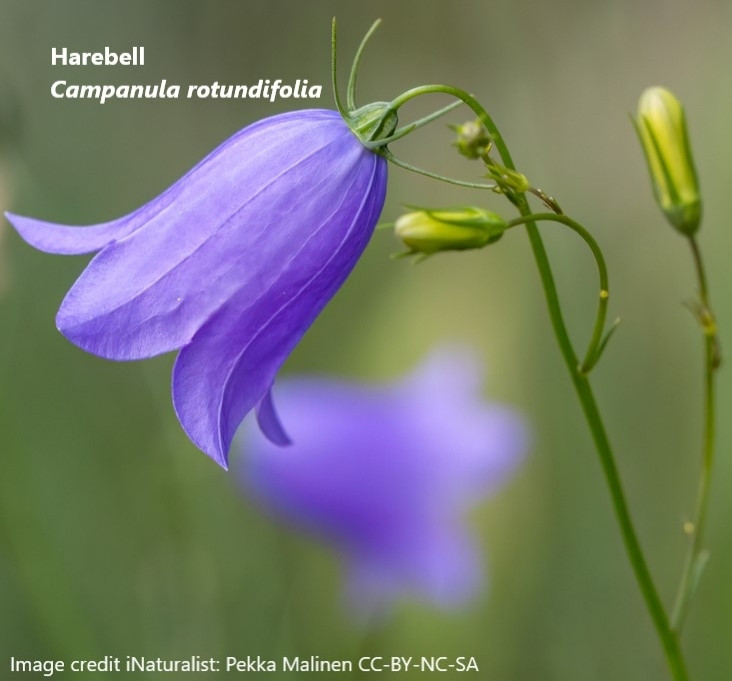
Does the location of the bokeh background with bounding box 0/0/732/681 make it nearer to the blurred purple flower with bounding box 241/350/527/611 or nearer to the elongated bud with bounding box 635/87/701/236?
the blurred purple flower with bounding box 241/350/527/611

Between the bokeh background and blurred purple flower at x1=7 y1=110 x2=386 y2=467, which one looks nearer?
blurred purple flower at x1=7 y1=110 x2=386 y2=467

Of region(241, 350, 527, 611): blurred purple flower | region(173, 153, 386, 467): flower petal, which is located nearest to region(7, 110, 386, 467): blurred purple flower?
region(173, 153, 386, 467): flower petal

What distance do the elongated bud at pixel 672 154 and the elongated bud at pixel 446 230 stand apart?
0.21 m

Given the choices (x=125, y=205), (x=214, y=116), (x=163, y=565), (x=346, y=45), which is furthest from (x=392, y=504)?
(x=346, y=45)

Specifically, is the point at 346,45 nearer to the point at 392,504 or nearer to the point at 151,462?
the point at 151,462

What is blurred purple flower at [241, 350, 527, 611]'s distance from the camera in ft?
5.02

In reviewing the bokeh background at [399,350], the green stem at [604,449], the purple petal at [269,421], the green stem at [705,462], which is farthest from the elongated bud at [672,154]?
the bokeh background at [399,350]

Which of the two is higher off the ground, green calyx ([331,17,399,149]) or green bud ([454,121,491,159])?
green calyx ([331,17,399,149])

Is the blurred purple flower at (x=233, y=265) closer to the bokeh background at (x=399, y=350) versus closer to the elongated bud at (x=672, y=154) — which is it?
the elongated bud at (x=672, y=154)

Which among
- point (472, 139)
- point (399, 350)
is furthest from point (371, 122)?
point (399, 350)

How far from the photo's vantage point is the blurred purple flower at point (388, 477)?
1.53 m

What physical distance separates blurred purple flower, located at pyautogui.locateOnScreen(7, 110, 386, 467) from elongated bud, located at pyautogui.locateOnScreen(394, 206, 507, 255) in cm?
14

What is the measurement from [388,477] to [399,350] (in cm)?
53

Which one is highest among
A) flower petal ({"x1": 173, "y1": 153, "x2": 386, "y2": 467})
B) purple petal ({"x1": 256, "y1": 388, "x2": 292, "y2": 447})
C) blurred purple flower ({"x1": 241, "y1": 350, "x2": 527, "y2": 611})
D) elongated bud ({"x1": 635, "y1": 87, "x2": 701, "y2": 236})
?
elongated bud ({"x1": 635, "y1": 87, "x2": 701, "y2": 236})
